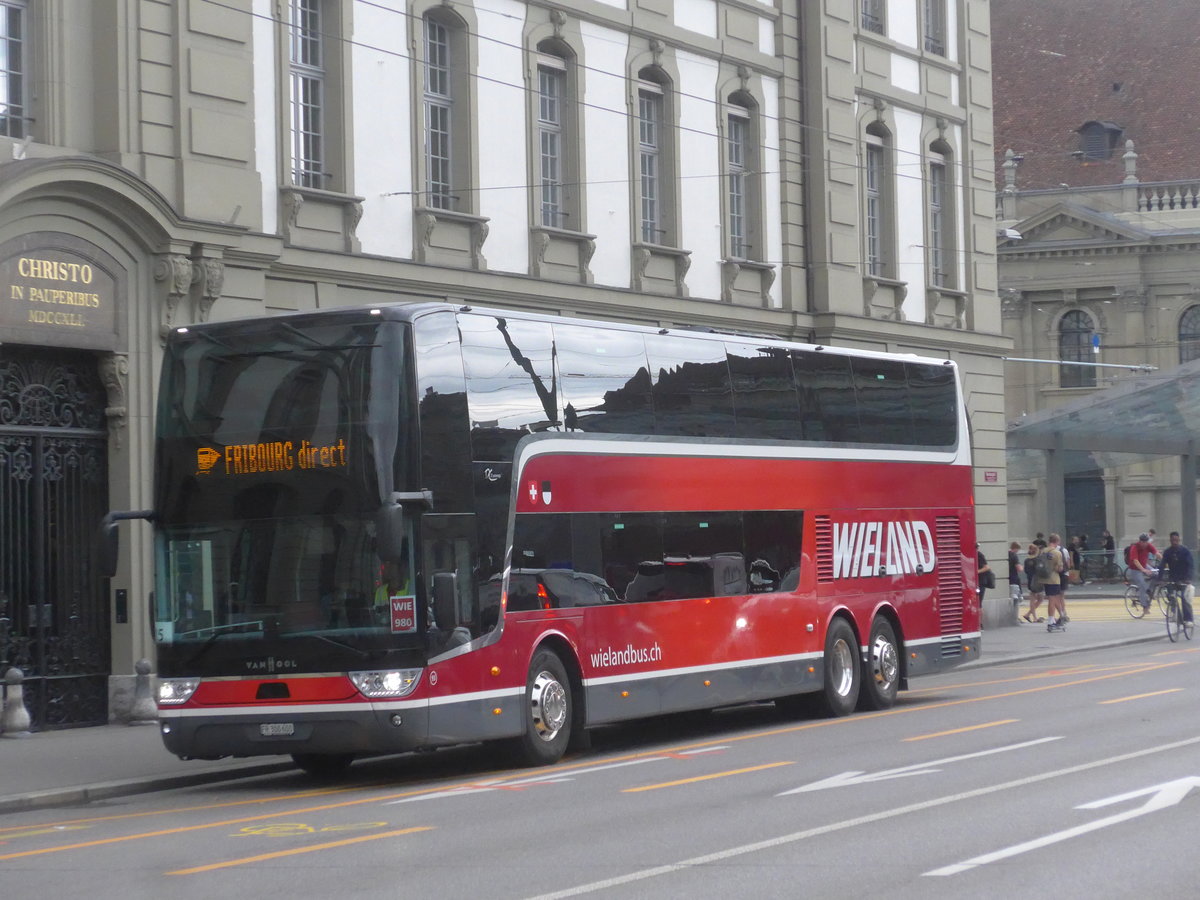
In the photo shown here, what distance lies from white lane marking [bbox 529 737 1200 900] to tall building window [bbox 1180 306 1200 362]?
58.4m

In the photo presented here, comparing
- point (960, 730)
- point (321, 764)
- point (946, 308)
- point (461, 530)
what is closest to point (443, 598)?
point (461, 530)

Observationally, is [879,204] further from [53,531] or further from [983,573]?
[53,531]

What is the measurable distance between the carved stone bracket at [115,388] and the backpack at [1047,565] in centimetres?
2090

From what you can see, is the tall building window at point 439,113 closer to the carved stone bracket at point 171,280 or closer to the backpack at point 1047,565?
the carved stone bracket at point 171,280

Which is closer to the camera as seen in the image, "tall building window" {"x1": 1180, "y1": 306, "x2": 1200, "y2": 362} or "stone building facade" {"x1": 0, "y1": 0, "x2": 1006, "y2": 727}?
"stone building facade" {"x1": 0, "y1": 0, "x2": 1006, "y2": 727}

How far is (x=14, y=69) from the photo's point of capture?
20.3m

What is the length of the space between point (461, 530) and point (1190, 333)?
60177 millimetres

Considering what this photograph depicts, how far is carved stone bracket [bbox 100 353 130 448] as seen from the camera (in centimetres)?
2058

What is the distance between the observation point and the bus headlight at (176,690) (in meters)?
15.6

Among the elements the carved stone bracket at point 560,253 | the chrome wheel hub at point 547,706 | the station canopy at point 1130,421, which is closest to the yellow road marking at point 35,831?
the chrome wheel hub at point 547,706

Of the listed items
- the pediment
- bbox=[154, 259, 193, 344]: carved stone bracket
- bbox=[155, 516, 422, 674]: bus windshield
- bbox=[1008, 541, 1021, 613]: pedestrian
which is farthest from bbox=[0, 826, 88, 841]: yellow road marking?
the pediment

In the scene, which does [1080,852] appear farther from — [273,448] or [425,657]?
[273,448]

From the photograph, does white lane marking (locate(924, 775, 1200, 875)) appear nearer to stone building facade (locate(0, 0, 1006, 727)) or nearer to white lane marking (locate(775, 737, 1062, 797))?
white lane marking (locate(775, 737, 1062, 797))

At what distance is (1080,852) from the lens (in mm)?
10312
